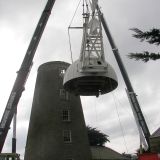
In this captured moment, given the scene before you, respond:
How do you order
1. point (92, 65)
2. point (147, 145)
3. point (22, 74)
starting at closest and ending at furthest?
1. point (92, 65)
2. point (22, 74)
3. point (147, 145)

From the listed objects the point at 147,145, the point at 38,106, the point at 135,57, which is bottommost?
the point at 135,57

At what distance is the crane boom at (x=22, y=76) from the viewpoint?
28516mm

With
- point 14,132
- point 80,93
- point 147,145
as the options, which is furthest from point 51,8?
point 147,145

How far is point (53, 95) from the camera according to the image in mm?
45500

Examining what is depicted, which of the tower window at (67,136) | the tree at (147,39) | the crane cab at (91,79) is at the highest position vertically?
the tower window at (67,136)

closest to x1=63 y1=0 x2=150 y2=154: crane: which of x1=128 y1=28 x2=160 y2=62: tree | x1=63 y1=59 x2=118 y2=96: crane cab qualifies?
x1=63 y1=59 x2=118 y2=96: crane cab

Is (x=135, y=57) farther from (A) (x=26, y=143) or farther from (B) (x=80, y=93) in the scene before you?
(A) (x=26, y=143)

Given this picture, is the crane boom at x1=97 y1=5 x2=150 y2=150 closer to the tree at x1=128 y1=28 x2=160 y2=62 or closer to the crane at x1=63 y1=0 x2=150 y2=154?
the crane at x1=63 y1=0 x2=150 y2=154

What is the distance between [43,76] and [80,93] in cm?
1954

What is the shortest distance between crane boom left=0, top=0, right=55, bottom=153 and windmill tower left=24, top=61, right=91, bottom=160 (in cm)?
1345

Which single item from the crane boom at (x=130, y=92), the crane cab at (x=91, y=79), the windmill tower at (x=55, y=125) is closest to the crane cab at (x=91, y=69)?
the crane cab at (x=91, y=79)

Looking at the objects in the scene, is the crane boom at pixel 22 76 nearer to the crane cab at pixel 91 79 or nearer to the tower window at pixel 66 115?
the crane cab at pixel 91 79

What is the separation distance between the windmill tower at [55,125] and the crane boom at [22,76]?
44.1ft

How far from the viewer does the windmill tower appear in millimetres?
42375
